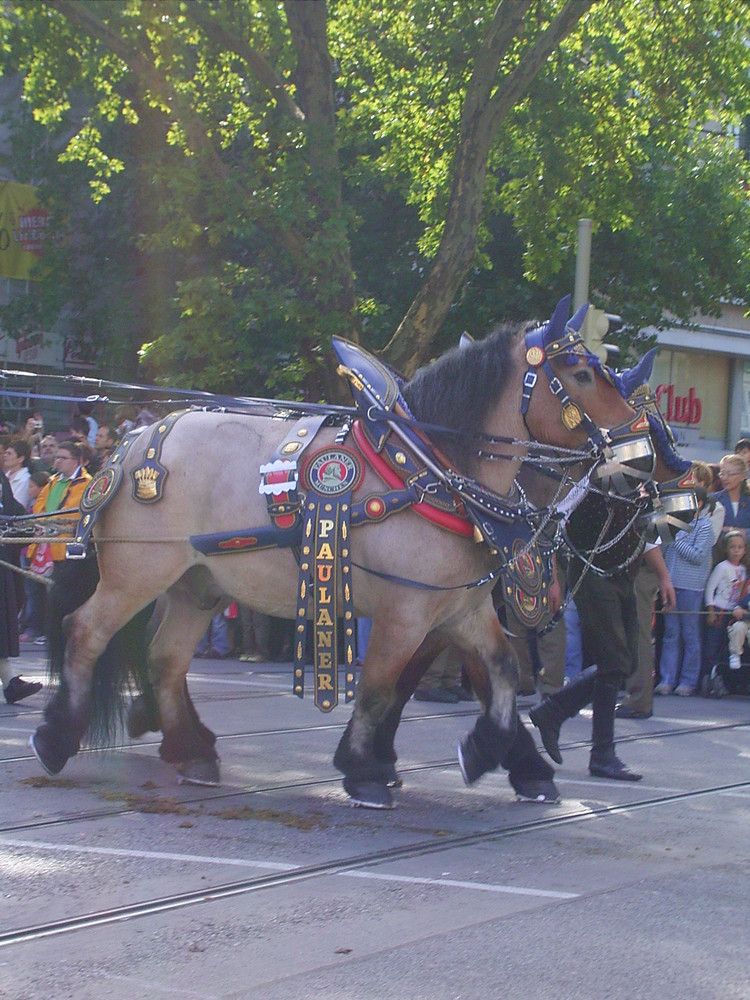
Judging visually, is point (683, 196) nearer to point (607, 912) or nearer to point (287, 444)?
point (287, 444)

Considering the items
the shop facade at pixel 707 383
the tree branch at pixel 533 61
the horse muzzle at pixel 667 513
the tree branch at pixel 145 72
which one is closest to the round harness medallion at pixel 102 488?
the horse muzzle at pixel 667 513

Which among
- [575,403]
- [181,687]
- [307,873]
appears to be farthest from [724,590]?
[307,873]

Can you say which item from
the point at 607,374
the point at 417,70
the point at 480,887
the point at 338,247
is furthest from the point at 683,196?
the point at 480,887

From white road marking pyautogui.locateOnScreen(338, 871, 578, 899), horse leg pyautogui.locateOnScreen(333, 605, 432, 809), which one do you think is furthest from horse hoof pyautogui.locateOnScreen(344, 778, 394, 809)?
white road marking pyautogui.locateOnScreen(338, 871, 578, 899)

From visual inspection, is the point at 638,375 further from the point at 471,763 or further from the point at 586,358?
the point at 471,763

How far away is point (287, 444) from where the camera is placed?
6410mm

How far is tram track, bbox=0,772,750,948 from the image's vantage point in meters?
4.42

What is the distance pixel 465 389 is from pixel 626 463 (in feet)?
2.75

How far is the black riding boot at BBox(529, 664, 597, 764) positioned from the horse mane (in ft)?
5.45

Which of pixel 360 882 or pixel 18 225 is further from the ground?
pixel 18 225

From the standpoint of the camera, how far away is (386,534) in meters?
6.14

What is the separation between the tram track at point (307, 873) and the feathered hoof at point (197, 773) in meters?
1.42

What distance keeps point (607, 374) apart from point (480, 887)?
253 cm

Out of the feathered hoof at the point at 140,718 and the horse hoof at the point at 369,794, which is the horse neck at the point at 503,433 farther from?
the feathered hoof at the point at 140,718
